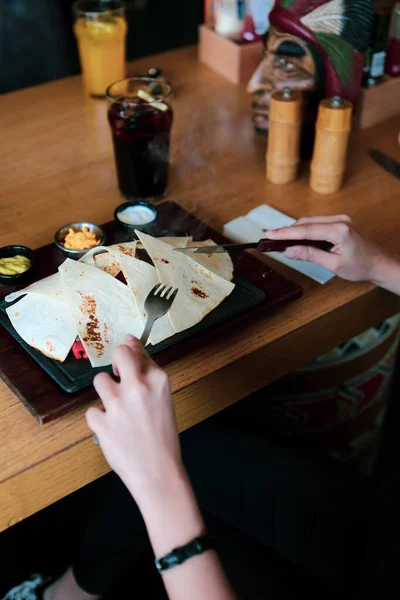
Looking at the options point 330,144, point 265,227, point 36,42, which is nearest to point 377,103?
point 330,144

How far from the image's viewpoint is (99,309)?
105 cm

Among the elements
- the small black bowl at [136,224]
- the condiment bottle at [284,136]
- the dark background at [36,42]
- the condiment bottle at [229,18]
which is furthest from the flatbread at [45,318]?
the dark background at [36,42]

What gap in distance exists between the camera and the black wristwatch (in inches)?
32.2

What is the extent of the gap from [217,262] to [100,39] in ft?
3.15

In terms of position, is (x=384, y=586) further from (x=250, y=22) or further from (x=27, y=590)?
(x=250, y=22)

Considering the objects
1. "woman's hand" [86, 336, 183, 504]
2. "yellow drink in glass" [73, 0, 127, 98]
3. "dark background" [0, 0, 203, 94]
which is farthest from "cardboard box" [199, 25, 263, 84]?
"dark background" [0, 0, 203, 94]

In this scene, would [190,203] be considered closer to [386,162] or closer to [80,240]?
[80,240]

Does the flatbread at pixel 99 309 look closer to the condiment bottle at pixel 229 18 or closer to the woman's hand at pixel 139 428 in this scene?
the woman's hand at pixel 139 428

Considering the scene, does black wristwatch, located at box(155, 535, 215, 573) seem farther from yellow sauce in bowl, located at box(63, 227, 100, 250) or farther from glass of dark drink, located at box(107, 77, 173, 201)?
glass of dark drink, located at box(107, 77, 173, 201)

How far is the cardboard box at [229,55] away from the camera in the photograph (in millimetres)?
1914

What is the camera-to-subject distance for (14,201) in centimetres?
147

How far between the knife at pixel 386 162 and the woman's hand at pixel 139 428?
100 centimetres

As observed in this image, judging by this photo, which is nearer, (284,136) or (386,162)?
(284,136)

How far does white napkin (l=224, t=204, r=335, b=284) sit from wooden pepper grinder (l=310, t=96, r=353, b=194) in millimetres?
159
